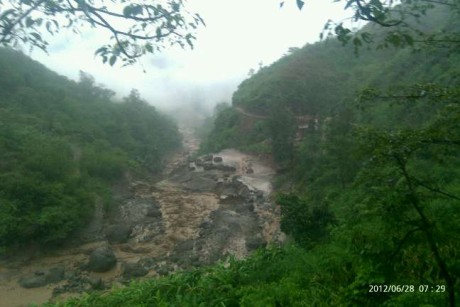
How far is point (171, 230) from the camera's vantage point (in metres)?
20.6

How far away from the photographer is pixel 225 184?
2786 cm

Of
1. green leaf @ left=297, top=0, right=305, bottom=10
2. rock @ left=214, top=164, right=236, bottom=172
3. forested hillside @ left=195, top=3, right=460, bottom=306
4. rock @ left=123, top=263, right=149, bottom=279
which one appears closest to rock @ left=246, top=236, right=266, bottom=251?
forested hillside @ left=195, top=3, right=460, bottom=306

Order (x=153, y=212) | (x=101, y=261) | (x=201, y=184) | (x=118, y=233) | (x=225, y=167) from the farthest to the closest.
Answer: (x=225, y=167), (x=201, y=184), (x=153, y=212), (x=118, y=233), (x=101, y=261)

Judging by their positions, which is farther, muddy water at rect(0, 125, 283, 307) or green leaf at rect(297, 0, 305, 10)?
muddy water at rect(0, 125, 283, 307)

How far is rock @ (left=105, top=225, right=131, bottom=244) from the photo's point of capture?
19.7 m

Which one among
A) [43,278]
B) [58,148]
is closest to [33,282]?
[43,278]

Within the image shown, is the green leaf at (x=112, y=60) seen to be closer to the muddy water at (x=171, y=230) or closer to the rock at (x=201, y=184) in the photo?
the muddy water at (x=171, y=230)

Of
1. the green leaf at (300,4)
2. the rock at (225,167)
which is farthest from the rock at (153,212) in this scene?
the green leaf at (300,4)

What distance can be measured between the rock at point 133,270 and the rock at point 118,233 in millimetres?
3268

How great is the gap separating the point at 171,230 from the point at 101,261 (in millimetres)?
4861

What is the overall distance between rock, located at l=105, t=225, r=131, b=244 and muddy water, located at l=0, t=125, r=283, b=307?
0.57ft

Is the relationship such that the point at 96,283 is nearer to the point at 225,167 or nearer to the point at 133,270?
the point at 133,270

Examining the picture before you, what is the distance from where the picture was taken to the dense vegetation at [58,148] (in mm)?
18281

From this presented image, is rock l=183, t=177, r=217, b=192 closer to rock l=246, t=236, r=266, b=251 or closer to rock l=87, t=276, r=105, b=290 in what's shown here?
rock l=246, t=236, r=266, b=251
